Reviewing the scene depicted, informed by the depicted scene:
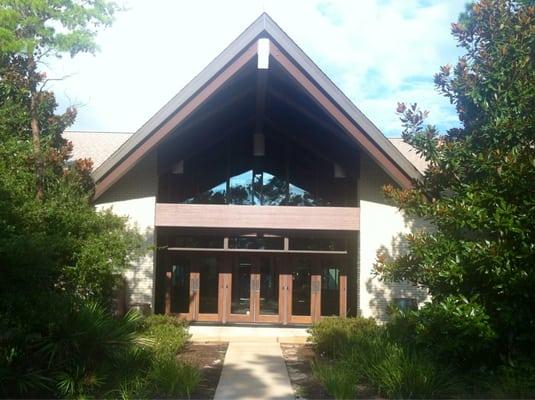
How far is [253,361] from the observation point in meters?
12.3

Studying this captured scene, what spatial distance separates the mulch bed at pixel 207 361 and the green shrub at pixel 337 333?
228cm

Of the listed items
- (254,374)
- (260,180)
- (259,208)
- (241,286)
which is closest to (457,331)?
(254,374)

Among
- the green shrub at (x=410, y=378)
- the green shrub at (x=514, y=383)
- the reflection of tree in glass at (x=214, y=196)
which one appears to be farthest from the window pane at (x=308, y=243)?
the green shrub at (x=514, y=383)

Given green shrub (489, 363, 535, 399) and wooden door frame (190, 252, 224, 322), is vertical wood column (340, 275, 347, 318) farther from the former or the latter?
green shrub (489, 363, 535, 399)

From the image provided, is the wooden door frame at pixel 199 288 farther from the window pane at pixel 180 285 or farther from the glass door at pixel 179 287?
the window pane at pixel 180 285

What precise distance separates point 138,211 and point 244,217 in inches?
130

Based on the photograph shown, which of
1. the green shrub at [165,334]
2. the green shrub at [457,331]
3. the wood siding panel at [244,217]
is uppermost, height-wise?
the wood siding panel at [244,217]

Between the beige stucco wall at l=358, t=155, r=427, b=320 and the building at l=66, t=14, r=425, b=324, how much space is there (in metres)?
0.03

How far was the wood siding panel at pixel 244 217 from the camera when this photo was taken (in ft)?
54.5

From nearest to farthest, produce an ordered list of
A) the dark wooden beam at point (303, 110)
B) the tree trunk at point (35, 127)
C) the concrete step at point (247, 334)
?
the tree trunk at point (35, 127) < the concrete step at point (247, 334) < the dark wooden beam at point (303, 110)

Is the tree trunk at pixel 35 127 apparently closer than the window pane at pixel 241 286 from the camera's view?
Yes

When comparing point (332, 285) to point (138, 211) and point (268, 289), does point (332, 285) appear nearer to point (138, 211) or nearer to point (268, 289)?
point (268, 289)

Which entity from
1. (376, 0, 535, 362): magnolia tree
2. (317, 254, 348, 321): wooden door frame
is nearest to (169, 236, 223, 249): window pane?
(317, 254, 348, 321): wooden door frame

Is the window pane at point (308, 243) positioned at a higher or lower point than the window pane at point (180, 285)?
higher
